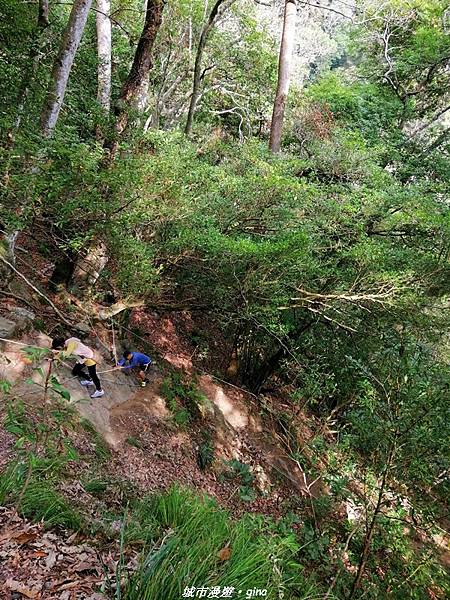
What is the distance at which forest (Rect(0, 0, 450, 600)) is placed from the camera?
2.70 metres

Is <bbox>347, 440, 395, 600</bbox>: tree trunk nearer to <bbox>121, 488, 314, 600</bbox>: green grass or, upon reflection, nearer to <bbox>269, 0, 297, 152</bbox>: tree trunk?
<bbox>121, 488, 314, 600</bbox>: green grass

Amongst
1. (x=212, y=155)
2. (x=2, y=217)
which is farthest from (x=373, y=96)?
(x=2, y=217)

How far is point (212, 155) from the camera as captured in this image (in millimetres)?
10766

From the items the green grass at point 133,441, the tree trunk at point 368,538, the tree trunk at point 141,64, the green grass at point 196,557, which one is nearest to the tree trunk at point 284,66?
the tree trunk at point 141,64

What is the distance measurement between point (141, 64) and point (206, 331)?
281 inches

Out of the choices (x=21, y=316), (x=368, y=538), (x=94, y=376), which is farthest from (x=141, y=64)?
(x=368, y=538)

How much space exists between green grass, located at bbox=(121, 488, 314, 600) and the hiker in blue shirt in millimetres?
4890

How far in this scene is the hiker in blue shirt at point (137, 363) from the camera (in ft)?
26.5

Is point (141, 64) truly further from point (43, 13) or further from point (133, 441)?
point (133, 441)

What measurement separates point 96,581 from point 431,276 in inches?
263

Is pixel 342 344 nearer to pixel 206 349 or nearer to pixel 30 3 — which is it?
pixel 206 349

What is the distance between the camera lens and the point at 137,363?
324 inches

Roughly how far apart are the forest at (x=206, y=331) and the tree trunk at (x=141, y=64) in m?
0.03

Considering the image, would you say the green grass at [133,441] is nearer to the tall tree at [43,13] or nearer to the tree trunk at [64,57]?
the tree trunk at [64,57]
